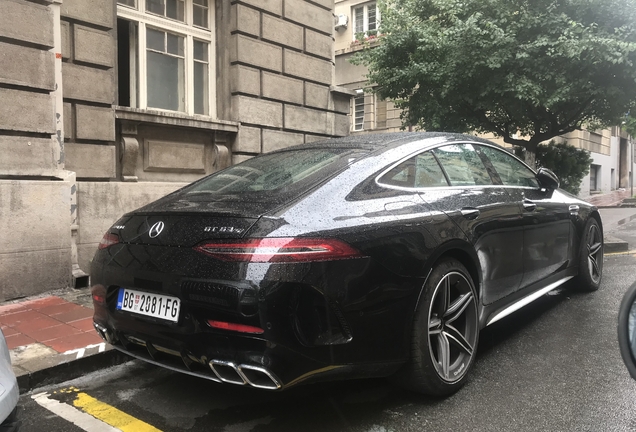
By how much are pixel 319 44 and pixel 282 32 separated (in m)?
1.06

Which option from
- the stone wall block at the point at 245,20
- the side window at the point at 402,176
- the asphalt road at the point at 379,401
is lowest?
the asphalt road at the point at 379,401

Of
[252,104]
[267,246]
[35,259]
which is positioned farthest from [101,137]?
[267,246]

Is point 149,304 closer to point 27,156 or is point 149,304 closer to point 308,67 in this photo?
point 27,156

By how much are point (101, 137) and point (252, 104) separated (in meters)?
2.69

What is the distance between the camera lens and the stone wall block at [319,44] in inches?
382

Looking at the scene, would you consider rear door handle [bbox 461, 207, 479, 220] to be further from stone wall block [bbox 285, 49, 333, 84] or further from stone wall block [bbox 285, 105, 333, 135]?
stone wall block [bbox 285, 49, 333, 84]

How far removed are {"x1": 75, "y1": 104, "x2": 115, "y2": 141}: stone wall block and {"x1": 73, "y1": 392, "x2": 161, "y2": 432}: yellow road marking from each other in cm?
408

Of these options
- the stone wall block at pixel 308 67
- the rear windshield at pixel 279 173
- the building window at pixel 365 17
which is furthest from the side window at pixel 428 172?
the building window at pixel 365 17

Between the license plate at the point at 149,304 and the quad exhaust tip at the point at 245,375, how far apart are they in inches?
12.7

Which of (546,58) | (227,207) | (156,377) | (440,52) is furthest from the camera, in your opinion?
(440,52)

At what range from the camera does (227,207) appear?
2.67m

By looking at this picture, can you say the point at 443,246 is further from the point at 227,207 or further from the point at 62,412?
the point at 62,412

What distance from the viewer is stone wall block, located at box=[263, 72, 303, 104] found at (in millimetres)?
8883

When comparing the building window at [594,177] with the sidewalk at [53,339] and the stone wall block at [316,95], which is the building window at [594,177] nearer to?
the stone wall block at [316,95]
